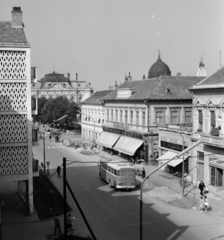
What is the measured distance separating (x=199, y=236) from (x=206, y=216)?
4356 mm

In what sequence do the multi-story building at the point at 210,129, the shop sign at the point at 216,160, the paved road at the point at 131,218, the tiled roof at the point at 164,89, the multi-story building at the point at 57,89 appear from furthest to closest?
the multi-story building at the point at 57,89 < the tiled roof at the point at 164,89 < the multi-story building at the point at 210,129 < the shop sign at the point at 216,160 < the paved road at the point at 131,218

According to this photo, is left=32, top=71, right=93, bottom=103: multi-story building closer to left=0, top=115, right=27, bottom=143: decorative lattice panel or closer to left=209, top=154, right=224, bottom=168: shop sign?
left=209, top=154, right=224, bottom=168: shop sign

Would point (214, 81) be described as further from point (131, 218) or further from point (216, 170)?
point (131, 218)

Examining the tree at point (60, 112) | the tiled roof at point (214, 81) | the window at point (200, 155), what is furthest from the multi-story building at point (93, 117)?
the tiled roof at point (214, 81)

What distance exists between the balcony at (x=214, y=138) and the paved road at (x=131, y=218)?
6.59 m

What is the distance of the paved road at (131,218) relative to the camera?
2455 centimetres

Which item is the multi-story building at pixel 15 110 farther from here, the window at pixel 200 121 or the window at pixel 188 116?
the window at pixel 188 116

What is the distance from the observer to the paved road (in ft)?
80.5

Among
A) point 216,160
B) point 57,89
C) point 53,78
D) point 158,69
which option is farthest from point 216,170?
point 53,78

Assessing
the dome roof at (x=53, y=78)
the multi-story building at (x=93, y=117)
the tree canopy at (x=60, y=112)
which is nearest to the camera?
the multi-story building at (x=93, y=117)

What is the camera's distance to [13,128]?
96.1ft

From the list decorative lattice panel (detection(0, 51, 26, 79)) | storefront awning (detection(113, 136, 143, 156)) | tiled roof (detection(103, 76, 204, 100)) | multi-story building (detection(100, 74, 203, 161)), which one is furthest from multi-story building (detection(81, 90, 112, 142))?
decorative lattice panel (detection(0, 51, 26, 79))

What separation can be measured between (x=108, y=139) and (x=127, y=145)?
311 inches

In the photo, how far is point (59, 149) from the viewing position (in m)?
66.8
